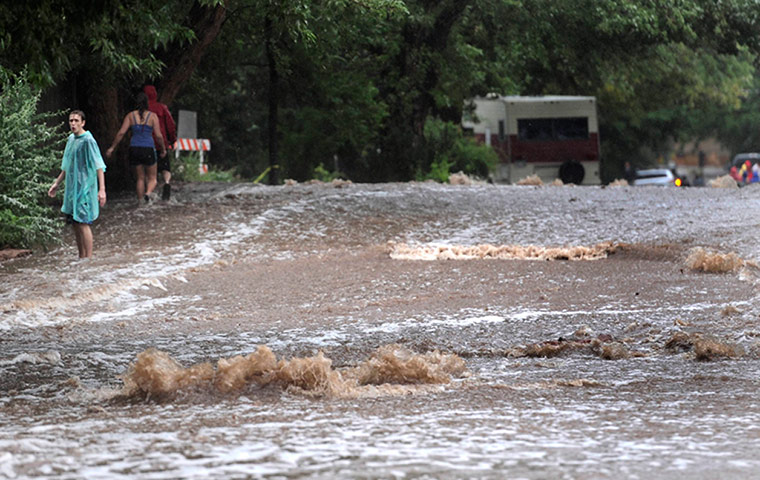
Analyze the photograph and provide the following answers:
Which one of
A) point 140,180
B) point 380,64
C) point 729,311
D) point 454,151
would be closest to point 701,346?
point 729,311

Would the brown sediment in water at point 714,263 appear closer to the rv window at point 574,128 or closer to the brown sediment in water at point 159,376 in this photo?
the brown sediment in water at point 159,376

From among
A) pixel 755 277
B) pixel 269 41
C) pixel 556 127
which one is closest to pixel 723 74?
pixel 556 127

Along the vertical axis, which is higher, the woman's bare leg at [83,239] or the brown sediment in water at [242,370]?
the woman's bare leg at [83,239]

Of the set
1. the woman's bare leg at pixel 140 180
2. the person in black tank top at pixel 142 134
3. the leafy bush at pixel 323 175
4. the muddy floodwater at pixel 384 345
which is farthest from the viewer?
the leafy bush at pixel 323 175

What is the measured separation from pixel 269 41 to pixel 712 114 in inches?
2036

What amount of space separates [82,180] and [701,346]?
814 centimetres

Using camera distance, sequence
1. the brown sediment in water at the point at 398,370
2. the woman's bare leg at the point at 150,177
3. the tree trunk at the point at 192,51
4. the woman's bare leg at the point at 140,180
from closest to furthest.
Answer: the brown sediment in water at the point at 398,370, the woman's bare leg at the point at 140,180, the woman's bare leg at the point at 150,177, the tree trunk at the point at 192,51

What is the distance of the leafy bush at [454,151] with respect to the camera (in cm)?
3152

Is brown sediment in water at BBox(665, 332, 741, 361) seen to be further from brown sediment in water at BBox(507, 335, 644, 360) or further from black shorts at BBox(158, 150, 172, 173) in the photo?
black shorts at BBox(158, 150, 172, 173)

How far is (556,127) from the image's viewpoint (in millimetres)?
40500

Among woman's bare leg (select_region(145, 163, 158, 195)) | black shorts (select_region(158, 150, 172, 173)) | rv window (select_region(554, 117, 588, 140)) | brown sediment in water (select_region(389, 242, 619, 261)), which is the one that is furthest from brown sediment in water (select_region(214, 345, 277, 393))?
rv window (select_region(554, 117, 588, 140))

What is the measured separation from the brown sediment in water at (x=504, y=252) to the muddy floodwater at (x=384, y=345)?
0.13 ft

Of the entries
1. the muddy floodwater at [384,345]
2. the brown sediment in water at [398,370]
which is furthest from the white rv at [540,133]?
the brown sediment in water at [398,370]

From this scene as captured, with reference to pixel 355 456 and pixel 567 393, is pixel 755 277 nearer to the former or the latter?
pixel 567 393
